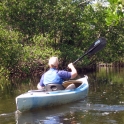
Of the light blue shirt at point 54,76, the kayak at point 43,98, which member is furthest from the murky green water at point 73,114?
the light blue shirt at point 54,76

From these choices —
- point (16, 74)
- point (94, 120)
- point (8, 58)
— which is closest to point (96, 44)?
point (94, 120)

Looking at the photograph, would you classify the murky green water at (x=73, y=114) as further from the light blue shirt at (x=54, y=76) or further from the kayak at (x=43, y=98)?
the light blue shirt at (x=54, y=76)

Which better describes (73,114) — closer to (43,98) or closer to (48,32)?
(43,98)

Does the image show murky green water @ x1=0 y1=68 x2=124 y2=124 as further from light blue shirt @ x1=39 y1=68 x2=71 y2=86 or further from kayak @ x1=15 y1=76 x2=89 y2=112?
light blue shirt @ x1=39 y1=68 x2=71 y2=86

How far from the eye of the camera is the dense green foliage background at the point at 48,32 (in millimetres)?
14688

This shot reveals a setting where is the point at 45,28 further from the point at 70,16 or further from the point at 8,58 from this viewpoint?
the point at 8,58

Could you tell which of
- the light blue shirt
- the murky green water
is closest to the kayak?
the murky green water

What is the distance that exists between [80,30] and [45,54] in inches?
A: 217

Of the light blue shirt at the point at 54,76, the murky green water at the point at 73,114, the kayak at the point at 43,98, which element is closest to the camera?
the murky green water at the point at 73,114

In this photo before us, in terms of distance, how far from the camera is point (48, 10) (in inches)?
738

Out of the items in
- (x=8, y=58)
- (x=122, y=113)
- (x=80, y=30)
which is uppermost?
(x=80, y=30)

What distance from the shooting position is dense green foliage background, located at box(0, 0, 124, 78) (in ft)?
48.2

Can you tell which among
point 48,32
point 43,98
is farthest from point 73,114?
point 48,32

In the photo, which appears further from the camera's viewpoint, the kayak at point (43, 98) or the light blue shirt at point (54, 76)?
the light blue shirt at point (54, 76)
